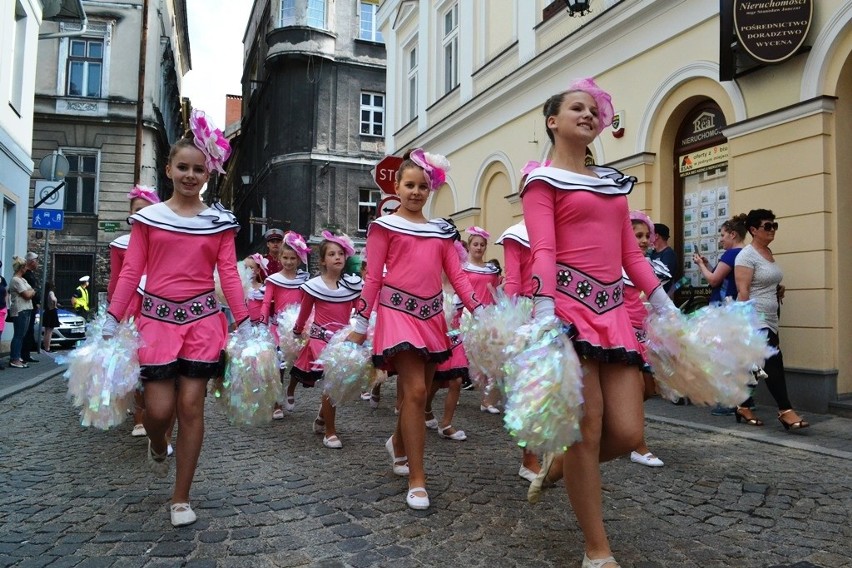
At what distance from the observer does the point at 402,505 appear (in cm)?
405

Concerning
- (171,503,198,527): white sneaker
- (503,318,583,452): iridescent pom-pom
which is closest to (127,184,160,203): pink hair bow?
(171,503,198,527): white sneaker

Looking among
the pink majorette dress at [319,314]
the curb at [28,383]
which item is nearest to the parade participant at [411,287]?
the pink majorette dress at [319,314]

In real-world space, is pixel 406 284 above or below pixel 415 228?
below

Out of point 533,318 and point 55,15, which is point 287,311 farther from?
point 55,15

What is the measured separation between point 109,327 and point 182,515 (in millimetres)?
1071

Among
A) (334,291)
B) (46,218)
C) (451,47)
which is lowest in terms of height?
(334,291)

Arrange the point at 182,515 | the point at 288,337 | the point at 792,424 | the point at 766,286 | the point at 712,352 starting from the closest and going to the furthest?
the point at 712,352
the point at 182,515
the point at 792,424
the point at 766,286
the point at 288,337

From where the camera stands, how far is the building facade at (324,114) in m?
31.4

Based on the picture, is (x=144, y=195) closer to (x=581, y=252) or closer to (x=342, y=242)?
(x=342, y=242)

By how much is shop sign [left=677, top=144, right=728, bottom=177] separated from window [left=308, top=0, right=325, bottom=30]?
25498 mm

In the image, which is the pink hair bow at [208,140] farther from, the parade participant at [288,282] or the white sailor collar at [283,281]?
the white sailor collar at [283,281]

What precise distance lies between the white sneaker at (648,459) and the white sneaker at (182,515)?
3.10 m

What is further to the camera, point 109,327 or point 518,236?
point 518,236

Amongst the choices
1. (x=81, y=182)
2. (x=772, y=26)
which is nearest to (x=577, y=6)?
(x=772, y=26)
